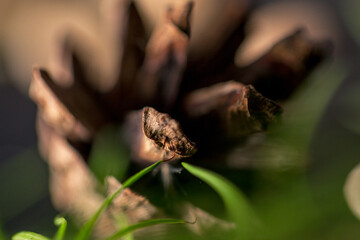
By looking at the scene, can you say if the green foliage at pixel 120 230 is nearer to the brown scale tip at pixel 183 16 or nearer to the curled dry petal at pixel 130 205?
the curled dry petal at pixel 130 205

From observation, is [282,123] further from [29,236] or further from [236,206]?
[29,236]

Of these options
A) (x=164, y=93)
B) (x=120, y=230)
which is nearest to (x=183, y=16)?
(x=164, y=93)

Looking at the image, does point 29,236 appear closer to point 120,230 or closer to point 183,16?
point 120,230

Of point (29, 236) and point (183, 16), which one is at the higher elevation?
point (183, 16)

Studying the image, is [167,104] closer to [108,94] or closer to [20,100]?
[108,94]

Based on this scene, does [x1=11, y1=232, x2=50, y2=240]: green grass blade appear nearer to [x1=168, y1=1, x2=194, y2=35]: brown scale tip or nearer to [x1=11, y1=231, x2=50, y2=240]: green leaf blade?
[x1=11, y1=231, x2=50, y2=240]: green leaf blade

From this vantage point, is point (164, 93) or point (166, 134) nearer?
point (166, 134)

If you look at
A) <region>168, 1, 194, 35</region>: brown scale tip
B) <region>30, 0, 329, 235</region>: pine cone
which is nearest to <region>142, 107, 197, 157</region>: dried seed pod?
<region>30, 0, 329, 235</region>: pine cone

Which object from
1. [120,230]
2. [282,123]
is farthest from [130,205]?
[282,123]
